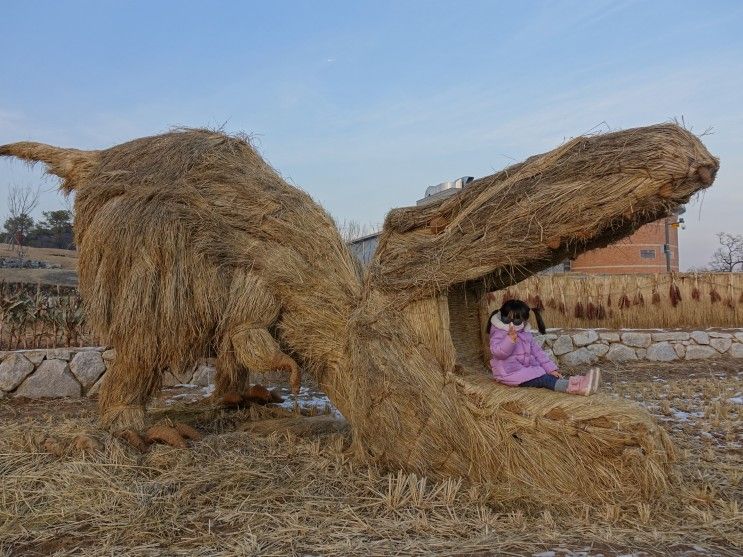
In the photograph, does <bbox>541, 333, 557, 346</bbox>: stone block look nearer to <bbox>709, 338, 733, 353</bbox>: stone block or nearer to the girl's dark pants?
<bbox>709, 338, 733, 353</bbox>: stone block

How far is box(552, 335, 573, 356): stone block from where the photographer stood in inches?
471

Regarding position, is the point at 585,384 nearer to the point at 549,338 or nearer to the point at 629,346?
the point at 549,338

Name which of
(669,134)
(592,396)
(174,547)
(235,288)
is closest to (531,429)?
(592,396)

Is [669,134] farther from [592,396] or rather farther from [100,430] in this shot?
[100,430]

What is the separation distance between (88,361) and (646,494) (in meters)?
7.53

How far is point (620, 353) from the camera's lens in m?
12.2

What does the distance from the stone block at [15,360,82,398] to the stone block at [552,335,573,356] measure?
7.97 meters

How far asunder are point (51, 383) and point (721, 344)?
38.4 feet

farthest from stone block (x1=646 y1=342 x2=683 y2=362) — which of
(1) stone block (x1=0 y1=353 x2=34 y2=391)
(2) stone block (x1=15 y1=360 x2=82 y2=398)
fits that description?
(1) stone block (x1=0 y1=353 x2=34 y2=391)

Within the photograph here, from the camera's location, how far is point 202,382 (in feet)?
31.0

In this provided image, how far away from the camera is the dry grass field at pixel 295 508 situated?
3334mm

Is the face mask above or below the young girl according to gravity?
above

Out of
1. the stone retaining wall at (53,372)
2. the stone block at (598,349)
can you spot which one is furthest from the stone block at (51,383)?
the stone block at (598,349)

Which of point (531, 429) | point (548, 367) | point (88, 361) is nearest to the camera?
point (531, 429)
